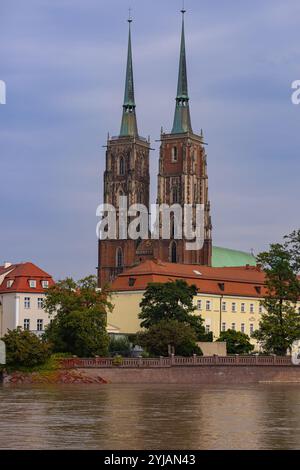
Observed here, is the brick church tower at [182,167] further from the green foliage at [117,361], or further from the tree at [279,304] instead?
the green foliage at [117,361]

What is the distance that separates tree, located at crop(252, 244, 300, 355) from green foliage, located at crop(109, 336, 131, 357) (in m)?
12.9

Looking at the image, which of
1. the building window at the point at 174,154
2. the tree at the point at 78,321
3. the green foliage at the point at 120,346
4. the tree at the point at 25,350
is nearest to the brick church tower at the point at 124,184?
the building window at the point at 174,154

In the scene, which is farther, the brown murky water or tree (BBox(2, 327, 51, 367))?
tree (BBox(2, 327, 51, 367))

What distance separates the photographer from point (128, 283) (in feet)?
405

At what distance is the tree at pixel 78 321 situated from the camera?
93062 mm

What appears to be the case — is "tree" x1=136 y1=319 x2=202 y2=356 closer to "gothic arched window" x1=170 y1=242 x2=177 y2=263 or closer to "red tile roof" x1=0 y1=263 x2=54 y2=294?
"red tile roof" x1=0 y1=263 x2=54 y2=294

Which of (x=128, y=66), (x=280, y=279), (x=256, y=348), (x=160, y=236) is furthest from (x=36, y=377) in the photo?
(x=128, y=66)

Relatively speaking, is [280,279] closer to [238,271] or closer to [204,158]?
A: [238,271]

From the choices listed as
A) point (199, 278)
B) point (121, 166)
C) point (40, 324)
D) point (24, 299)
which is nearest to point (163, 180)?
point (121, 166)

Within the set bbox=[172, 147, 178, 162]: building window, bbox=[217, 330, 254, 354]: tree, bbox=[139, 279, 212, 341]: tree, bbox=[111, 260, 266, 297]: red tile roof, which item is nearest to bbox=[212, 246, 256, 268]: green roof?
bbox=[172, 147, 178, 162]: building window

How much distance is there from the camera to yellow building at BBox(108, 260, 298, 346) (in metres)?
120

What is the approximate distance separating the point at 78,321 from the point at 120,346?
13.0 metres

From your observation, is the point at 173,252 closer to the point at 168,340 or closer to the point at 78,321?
the point at 168,340

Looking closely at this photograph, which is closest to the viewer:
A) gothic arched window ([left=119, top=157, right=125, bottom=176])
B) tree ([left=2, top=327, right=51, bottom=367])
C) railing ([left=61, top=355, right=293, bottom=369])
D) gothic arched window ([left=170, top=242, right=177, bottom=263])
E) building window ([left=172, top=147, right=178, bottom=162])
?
tree ([left=2, top=327, right=51, bottom=367])
